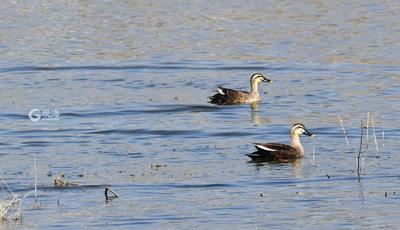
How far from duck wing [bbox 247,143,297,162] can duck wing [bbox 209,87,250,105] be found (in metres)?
5.42

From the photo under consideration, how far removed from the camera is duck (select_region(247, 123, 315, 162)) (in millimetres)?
19136

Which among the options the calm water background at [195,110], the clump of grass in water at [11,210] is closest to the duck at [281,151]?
the calm water background at [195,110]

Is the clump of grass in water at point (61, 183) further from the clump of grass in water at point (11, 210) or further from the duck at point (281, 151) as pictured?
the duck at point (281, 151)

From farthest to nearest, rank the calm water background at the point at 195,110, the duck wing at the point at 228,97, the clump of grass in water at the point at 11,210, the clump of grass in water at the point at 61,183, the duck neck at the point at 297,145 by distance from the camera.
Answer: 1. the duck wing at the point at 228,97
2. the duck neck at the point at 297,145
3. the clump of grass in water at the point at 61,183
4. the calm water background at the point at 195,110
5. the clump of grass in water at the point at 11,210

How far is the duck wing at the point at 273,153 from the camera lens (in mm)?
19109

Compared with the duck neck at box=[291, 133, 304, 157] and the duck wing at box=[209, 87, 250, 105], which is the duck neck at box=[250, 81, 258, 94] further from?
the duck neck at box=[291, 133, 304, 157]

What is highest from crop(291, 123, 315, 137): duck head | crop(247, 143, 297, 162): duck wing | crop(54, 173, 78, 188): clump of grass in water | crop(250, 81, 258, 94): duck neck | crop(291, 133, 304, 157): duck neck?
crop(250, 81, 258, 94): duck neck

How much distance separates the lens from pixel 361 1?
37.9 m

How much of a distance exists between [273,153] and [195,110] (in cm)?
507

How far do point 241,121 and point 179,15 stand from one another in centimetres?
1286

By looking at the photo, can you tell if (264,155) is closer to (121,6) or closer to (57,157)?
(57,157)

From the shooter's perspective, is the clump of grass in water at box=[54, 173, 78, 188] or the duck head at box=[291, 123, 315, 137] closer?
the clump of grass in water at box=[54, 173, 78, 188]

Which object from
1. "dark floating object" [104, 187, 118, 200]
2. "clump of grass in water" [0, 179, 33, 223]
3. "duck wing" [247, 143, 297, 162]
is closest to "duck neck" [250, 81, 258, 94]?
"duck wing" [247, 143, 297, 162]

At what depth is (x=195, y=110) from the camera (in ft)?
80.1
